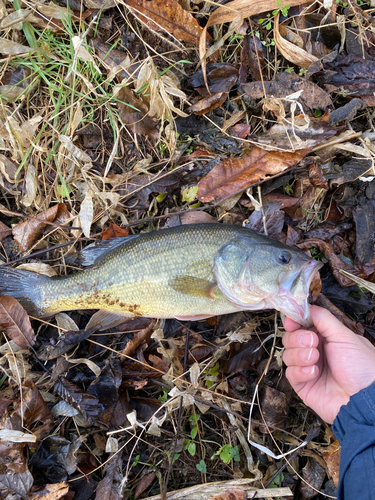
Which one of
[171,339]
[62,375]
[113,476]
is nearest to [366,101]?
[171,339]

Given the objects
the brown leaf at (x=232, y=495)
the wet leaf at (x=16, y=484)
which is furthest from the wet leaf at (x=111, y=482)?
the brown leaf at (x=232, y=495)

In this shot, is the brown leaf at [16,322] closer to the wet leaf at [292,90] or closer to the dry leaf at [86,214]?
the dry leaf at [86,214]

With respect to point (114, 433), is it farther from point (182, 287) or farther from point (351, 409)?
point (351, 409)

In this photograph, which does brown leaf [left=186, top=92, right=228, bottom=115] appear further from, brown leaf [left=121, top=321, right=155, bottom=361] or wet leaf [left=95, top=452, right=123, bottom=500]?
wet leaf [left=95, top=452, right=123, bottom=500]

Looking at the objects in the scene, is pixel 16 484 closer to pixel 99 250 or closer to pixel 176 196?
pixel 99 250

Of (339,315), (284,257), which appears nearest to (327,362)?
(339,315)

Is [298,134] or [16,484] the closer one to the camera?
[16,484]

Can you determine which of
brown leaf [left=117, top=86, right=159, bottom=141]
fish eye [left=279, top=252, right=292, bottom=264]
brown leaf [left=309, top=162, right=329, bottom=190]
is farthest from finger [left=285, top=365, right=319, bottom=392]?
brown leaf [left=117, top=86, right=159, bottom=141]
